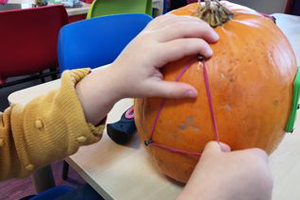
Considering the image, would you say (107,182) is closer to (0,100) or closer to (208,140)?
(208,140)

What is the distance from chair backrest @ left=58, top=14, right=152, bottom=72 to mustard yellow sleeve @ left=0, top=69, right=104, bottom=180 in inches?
23.9

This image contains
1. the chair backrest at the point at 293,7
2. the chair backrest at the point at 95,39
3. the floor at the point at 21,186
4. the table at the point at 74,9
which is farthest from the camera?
the chair backrest at the point at 293,7

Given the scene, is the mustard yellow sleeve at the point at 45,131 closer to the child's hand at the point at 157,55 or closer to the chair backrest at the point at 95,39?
the child's hand at the point at 157,55

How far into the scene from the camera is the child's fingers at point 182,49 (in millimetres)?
434

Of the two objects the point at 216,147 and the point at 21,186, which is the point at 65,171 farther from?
the point at 216,147

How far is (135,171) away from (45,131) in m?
0.19

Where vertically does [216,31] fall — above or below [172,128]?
above

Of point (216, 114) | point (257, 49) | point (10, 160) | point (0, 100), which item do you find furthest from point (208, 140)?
point (0, 100)

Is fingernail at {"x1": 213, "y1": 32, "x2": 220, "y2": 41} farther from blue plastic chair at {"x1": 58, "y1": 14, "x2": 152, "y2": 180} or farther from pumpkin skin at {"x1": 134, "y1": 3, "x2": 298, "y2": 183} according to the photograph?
blue plastic chair at {"x1": 58, "y1": 14, "x2": 152, "y2": 180}

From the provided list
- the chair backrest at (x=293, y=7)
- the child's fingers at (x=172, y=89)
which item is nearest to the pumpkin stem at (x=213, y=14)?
the child's fingers at (x=172, y=89)

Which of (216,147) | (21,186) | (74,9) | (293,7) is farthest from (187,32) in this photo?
(293,7)

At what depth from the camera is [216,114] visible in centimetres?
46

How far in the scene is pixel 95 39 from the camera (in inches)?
50.0

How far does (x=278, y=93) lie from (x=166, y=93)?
0.59 feet
